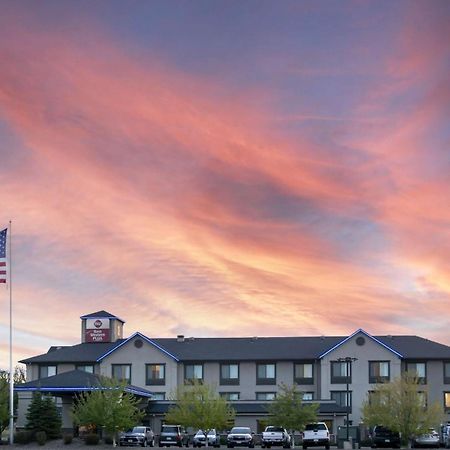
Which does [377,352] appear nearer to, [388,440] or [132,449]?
[388,440]

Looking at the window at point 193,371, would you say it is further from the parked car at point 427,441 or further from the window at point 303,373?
the parked car at point 427,441

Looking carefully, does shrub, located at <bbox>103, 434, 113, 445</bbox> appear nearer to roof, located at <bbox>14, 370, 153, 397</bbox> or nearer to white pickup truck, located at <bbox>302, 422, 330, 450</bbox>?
roof, located at <bbox>14, 370, 153, 397</bbox>

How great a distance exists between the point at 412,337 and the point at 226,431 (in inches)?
1019

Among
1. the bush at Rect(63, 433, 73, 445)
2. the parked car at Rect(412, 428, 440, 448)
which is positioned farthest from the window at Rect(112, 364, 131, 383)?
the parked car at Rect(412, 428, 440, 448)

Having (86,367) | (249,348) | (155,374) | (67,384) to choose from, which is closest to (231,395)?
(249,348)

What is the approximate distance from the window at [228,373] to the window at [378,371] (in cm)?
1423

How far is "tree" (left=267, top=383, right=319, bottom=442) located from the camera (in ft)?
249

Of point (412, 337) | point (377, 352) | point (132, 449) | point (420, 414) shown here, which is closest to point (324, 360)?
point (377, 352)

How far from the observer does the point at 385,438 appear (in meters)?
68.8

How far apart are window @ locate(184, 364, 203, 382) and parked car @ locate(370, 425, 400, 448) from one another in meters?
30.2

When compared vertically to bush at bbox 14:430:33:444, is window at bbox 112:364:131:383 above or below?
above

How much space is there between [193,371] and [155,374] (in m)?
4.06

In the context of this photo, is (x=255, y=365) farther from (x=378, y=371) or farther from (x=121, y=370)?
(x=121, y=370)

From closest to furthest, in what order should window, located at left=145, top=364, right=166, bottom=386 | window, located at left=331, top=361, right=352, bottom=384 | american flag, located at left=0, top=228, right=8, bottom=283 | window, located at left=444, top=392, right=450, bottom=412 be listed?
american flag, located at left=0, top=228, right=8, bottom=283 → window, located at left=331, top=361, right=352, bottom=384 → window, located at left=444, top=392, right=450, bottom=412 → window, located at left=145, top=364, right=166, bottom=386
